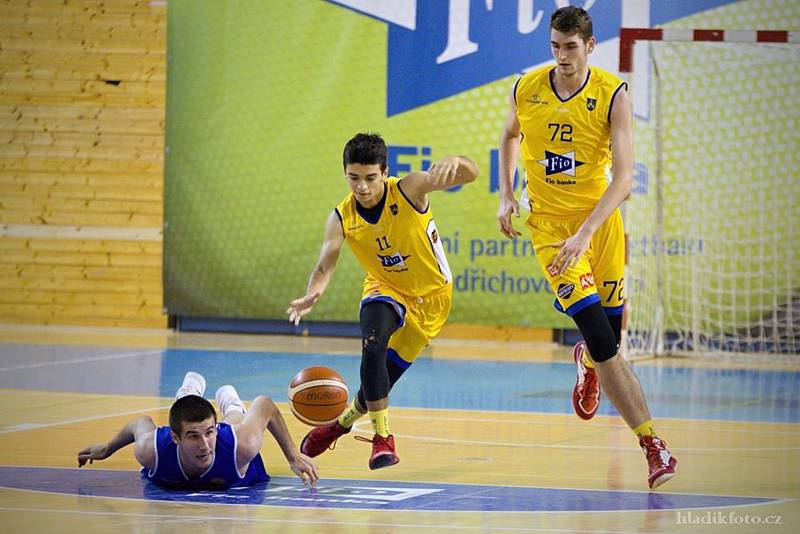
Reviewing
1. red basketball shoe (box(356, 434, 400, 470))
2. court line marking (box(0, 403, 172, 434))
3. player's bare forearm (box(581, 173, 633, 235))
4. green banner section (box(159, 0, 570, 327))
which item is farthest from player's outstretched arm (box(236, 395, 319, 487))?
green banner section (box(159, 0, 570, 327))

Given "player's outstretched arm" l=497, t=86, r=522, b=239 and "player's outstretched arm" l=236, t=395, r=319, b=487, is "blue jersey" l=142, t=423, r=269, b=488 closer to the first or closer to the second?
"player's outstretched arm" l=236, t=395, r=319, b=487

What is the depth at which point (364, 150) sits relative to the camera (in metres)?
6.34

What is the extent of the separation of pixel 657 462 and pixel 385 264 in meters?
1.65

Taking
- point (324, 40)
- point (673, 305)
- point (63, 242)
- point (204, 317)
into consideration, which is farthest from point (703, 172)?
point (63, 242)

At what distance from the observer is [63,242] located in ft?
52.1

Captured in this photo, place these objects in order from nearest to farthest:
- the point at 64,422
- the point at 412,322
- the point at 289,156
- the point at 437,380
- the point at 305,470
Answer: the point at 305,470
the point at 412,322
the point at 64,422
the point at 437,380
the point at 289,156

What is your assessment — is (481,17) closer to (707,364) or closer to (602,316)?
(707,364)

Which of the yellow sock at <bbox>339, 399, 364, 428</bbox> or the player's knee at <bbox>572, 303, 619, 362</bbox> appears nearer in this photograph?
the player's knee at <bbox>572, 303, 619, 362</bbox>

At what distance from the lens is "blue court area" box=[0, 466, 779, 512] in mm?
5582

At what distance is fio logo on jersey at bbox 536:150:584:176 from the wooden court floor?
1.45 m

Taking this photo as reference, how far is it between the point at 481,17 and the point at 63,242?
5.47m

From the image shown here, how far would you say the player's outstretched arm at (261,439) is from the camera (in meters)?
5.94

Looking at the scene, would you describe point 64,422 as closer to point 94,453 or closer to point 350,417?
point 94,453

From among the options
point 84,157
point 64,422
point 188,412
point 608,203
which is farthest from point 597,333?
point 84,157
